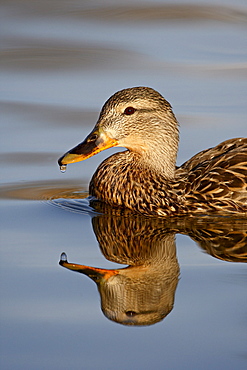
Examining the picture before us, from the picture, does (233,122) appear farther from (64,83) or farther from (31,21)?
(31,21)

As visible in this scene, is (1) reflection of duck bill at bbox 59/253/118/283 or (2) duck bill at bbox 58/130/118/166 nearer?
(1) reflection of duck bill at bbox 59/253/118/283

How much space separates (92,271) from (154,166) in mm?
2280

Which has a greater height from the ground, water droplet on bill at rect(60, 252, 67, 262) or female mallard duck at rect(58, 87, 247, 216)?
female mallard duck at rect(58, 87, 247, 216)

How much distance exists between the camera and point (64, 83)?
41.9 ft

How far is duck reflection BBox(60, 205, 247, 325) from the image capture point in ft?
21.8

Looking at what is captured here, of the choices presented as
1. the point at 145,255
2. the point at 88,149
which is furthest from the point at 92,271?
the point at 88,149

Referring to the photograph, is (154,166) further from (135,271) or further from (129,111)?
(135,271)

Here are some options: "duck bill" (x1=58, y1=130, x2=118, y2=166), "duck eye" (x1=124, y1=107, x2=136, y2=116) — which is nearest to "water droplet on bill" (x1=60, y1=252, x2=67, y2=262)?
"duck bill" (x1=58, y1=130, x2=118, y2=166)

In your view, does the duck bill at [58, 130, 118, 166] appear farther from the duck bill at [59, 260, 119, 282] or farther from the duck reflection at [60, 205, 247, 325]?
the duck bill at [59, 260, 119, 282]

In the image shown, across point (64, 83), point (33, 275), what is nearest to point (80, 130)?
point (64, 83)

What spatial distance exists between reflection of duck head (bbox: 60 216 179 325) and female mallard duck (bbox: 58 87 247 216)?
0.43 metres

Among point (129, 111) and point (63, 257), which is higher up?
point (129, 111)

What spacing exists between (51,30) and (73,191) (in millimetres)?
6062

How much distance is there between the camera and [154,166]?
368 inches
